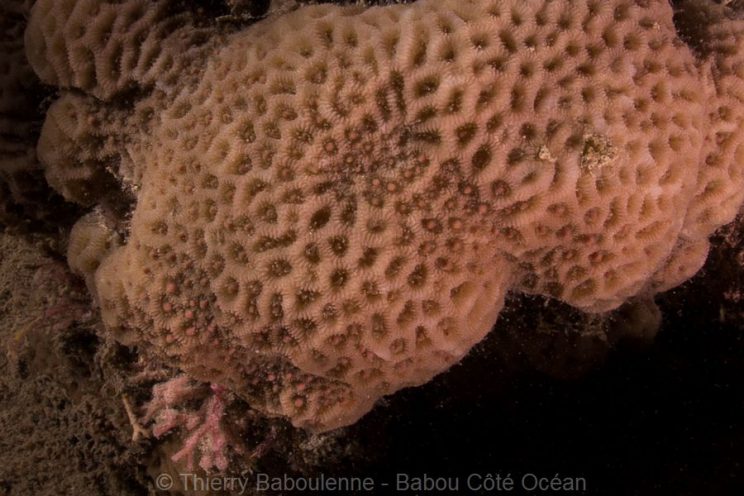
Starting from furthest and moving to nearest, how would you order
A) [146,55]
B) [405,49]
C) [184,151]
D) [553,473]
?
1. [553,473]
2. [146,55]
3. [184,151]
4. [405,49]

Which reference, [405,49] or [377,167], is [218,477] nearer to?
[377,167]

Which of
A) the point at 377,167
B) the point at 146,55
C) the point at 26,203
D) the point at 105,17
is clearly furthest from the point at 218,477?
the point at 105,17

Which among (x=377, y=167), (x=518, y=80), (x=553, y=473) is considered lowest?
(x=553, y=473)
